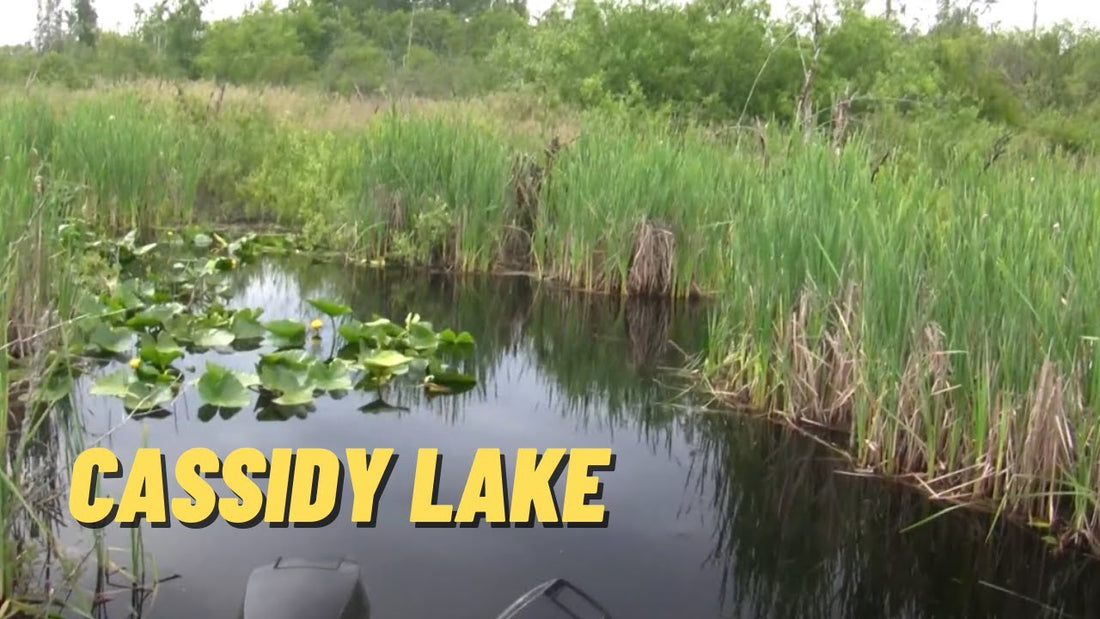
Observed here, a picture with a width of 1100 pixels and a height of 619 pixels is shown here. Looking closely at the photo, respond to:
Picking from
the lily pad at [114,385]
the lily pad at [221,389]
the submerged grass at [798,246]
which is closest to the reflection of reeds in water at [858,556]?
the submerged grass at [798,246]

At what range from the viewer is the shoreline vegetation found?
11.7 ft

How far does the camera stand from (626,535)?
3.50 m

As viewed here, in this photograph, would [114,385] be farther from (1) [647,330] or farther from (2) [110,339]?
(1) [647,330]

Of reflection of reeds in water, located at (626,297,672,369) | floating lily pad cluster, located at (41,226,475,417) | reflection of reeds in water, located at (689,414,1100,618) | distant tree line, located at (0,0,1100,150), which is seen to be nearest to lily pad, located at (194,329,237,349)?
floating lily pad cluster, located at (41,226,475,417)

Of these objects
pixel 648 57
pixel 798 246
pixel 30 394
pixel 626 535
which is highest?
pixel 648 57

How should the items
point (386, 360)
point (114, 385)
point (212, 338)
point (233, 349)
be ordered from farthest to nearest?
point (233, 349) → point (212, 338) → point (386, 360) → point (114, 385)

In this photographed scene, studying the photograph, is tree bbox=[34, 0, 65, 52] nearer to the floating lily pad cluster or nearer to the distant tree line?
the distant tree line

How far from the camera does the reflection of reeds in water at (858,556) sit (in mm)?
3141

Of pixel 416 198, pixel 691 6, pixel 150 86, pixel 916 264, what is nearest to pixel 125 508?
pixel 916 264

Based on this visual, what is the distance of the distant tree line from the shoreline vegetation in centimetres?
8

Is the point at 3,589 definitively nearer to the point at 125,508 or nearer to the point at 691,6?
the point at 125,508

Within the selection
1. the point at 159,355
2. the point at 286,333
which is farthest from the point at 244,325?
the point at 159,355

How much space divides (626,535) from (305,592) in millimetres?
1371

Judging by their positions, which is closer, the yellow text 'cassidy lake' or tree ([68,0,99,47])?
the yellow text 'cassidy lake'
